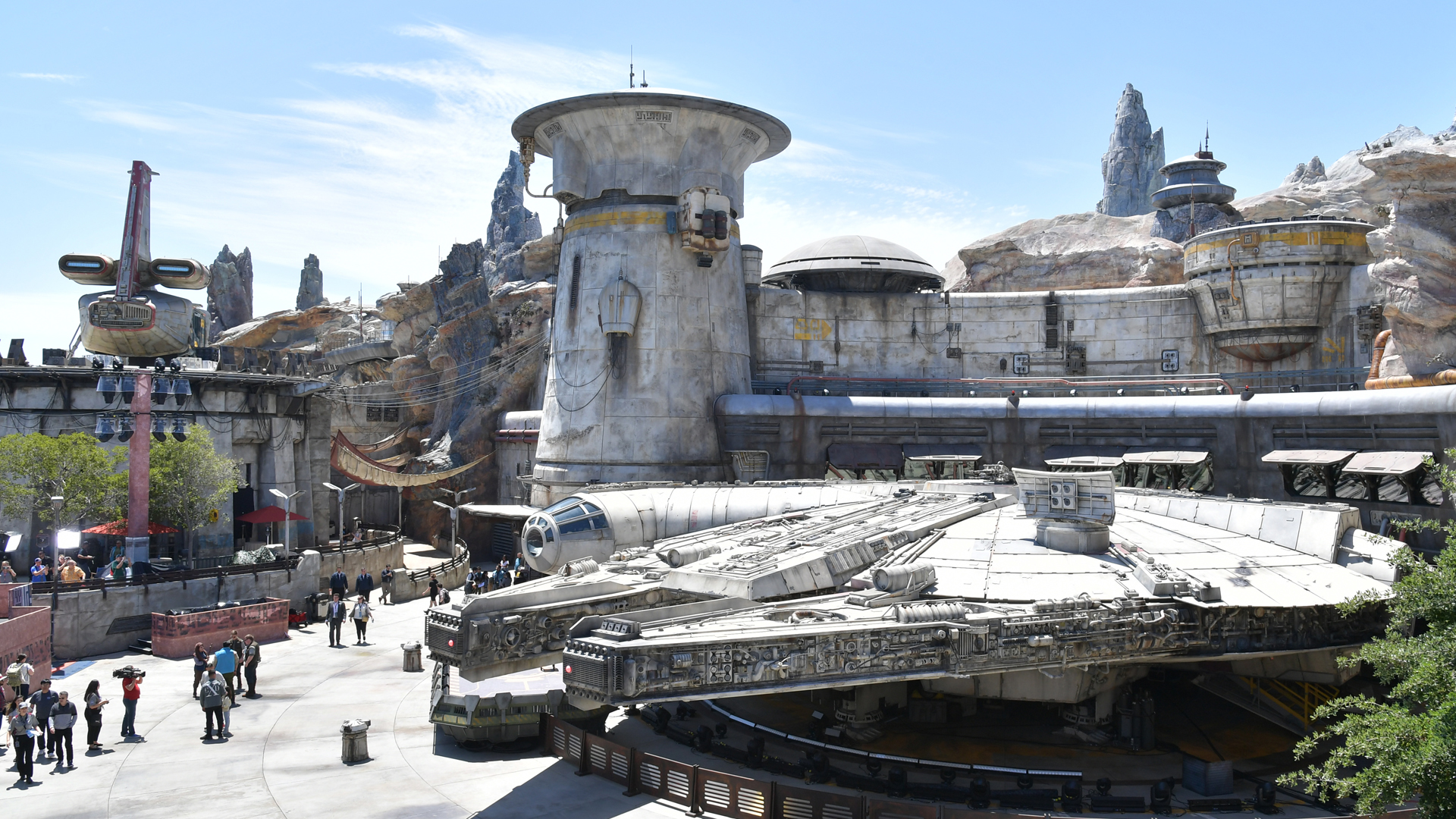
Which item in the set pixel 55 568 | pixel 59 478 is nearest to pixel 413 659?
pixel 55 568

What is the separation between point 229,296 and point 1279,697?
17060 centimetres

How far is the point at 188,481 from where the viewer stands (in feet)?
151

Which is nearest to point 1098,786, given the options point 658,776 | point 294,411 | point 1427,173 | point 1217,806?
point 1217,806

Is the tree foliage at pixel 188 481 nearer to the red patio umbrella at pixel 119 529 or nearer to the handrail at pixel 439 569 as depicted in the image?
the red patio umbrella at pixel 119 529

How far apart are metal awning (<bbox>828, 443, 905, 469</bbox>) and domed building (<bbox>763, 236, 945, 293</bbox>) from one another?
11.5 meters

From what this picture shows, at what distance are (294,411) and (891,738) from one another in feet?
141

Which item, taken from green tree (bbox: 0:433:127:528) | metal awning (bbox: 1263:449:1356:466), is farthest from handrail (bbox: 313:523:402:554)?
metal awning (bbox: 1263:449:1356:466)

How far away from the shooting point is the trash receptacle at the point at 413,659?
1345 inches

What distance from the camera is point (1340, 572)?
27484mm

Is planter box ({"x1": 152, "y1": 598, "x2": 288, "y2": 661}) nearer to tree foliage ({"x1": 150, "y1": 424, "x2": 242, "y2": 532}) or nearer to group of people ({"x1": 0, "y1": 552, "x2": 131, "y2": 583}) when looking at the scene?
group of people ({"x1": 0, "y1": 552, "x2": 131, "y2": 583})

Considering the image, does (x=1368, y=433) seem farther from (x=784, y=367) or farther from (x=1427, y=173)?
(x=784, y=367)

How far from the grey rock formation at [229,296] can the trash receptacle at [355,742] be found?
152 meters

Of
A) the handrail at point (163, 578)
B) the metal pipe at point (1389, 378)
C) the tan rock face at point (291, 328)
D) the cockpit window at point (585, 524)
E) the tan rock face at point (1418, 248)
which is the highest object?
the tan rock face at point (291, 328)

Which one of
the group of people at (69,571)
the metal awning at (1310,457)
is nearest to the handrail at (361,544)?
the group of people at (69,571)
